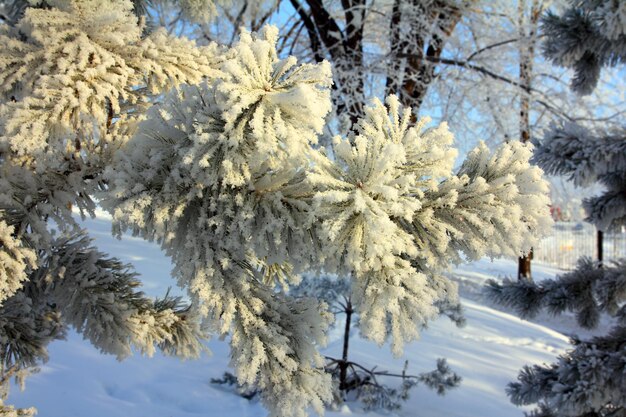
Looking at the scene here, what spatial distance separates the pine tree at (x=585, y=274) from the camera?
8.80 ft

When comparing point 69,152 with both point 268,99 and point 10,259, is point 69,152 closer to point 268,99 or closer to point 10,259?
point 10,259

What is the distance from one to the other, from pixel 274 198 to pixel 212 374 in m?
4.11

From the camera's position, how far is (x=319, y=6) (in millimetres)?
5891

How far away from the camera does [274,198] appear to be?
2.29 feet

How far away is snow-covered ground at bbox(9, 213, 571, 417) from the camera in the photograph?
3.35 meters

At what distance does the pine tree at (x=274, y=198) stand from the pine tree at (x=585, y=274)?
2.43 meters

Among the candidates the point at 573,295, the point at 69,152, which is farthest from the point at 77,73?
the point at 573,295

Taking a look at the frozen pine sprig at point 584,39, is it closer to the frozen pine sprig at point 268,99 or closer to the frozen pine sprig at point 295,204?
the frozen pine sprig at point 295,204

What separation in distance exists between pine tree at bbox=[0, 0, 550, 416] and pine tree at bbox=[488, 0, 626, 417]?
243cm

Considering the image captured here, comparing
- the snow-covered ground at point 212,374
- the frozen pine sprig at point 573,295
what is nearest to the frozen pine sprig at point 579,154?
the frozen pine sprig at point 573,295

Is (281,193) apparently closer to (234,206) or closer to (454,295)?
(234,206)

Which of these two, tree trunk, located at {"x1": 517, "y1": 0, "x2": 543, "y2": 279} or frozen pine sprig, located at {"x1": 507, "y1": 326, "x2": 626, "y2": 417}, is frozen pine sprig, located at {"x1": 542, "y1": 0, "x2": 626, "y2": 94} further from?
tree trunk, located at {"x1": 517, "y1": 0, "x2": 543, "y2": 279}

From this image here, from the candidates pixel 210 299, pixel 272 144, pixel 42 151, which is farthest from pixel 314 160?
pixel 42 151

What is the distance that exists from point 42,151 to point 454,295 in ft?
2.54
